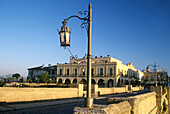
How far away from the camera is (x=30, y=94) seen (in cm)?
1633

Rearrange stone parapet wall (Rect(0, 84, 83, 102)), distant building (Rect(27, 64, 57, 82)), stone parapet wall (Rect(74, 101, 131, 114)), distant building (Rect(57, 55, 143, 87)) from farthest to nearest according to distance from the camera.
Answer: distant building (Rect(27, 64, 57, 82)) → distant building (Rect(57, 55, 143, 87)) → stone parapet wall (Rect(0, 84, 83, 102)) → stone parapet wall (Rect(74, 101, 131, 114))

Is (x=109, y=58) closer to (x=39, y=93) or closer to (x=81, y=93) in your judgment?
(x=81, y=93)

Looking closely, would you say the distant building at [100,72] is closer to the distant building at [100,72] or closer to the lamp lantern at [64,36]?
the distant building at [100,72]

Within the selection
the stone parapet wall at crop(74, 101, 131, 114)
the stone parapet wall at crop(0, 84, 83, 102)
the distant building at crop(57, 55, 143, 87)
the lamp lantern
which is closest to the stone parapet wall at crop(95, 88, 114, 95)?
the stone parapet wall at crop(0, 84, 83, 102)

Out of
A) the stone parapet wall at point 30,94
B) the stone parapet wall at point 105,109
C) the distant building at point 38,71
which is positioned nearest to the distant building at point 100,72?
the distant building at point 38,71

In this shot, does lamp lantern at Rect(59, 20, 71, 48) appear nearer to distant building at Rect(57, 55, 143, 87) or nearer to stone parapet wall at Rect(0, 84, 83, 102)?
stone parapet wall at Rect(0, 84, 83, 102)

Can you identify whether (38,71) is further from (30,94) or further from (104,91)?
(30,94)

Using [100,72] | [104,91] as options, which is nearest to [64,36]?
[104,91]

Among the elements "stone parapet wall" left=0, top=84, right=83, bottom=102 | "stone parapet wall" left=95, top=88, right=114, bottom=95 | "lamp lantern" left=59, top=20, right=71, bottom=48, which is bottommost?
"stone parapet wall" left=95, top=88, right=114, bottom=95

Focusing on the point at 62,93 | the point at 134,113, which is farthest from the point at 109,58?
the point at 134,113

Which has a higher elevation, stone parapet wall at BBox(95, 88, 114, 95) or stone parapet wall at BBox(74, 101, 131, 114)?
stone parapet wall at BBox(74, 101, 131, 114)

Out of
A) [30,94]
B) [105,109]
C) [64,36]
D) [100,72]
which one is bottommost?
[30,94]

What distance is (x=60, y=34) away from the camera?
5.31 metres

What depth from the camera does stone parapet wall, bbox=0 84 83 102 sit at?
45.4 feet
